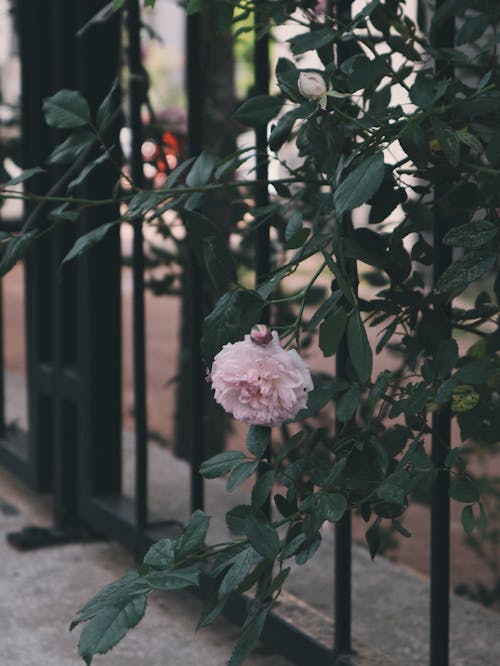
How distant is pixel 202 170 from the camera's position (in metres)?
1.43

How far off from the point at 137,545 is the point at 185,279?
0.92 metres

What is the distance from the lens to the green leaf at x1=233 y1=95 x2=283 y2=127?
4.14 ft

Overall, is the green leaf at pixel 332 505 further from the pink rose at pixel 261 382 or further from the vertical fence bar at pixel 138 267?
the vertical fence bar at pixel 138 267

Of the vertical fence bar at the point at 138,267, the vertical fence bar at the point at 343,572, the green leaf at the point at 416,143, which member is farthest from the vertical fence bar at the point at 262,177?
the green leaf at the point at 416,143

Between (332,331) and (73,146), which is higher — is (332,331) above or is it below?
below

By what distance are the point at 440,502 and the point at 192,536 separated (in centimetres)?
36

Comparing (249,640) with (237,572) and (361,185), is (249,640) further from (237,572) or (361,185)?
(361,185)

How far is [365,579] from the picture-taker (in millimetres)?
2064

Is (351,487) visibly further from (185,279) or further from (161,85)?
(161,85)

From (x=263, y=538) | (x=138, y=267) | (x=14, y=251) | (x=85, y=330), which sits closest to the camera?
(x=263, y=538)

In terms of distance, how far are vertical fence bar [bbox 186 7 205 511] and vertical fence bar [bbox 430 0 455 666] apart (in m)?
0.53

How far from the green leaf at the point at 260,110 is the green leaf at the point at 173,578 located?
476 mm

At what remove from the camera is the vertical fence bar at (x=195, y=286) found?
1.83 metres

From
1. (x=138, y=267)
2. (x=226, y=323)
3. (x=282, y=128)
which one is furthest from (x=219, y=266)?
(x=138, y=267)
